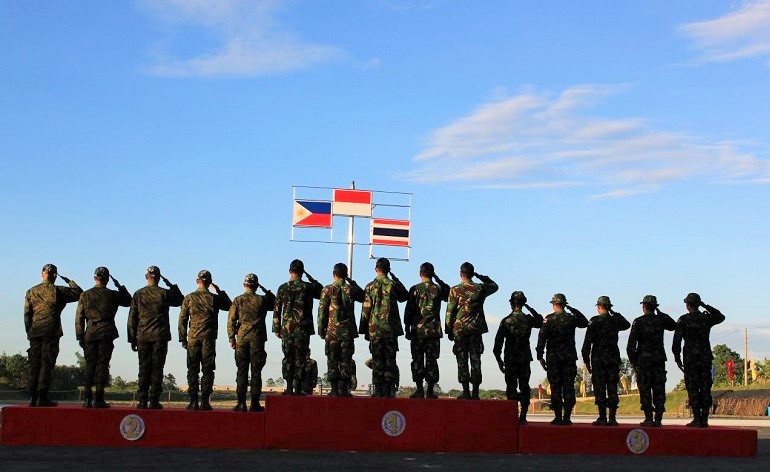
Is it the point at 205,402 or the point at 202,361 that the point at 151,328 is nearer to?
the point at 202,361

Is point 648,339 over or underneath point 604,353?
over

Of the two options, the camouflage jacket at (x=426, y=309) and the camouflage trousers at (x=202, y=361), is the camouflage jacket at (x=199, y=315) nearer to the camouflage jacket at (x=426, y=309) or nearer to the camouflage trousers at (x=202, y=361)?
the camouflage trousers at (x=202, y=361)

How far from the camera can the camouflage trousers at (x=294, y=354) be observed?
13969 mm

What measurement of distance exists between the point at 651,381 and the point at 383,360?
4.46 metres

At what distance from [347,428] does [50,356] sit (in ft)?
15.0

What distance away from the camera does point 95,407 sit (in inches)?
554

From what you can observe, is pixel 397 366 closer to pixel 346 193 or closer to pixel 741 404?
pixel 346 193

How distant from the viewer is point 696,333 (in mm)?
15414

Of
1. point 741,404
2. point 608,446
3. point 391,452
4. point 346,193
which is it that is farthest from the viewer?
point 741,404

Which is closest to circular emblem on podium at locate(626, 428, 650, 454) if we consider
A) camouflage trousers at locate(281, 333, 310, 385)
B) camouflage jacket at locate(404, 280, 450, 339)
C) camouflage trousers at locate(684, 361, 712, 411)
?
camouflage trousers at locate(684, 361, 712, 411)

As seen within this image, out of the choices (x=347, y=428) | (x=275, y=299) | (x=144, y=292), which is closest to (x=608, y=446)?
(x=347, y=428)

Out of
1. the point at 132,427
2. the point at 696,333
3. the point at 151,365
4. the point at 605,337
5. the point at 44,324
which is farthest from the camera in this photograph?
the point at 696,333

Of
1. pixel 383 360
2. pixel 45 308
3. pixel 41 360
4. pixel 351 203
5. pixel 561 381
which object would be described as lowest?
pixel 561 381

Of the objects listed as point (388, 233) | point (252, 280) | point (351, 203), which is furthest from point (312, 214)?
point (252, 280)
